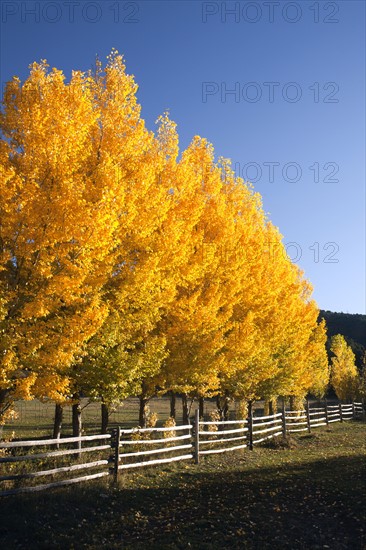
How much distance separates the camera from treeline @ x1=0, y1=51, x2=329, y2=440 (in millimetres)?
9883

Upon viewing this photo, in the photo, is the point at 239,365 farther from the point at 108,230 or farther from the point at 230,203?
the point at 108,230

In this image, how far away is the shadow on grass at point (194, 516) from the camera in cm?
743

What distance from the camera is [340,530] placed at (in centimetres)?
838

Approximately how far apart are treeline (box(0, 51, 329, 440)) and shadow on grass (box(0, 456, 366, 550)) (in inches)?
94.1

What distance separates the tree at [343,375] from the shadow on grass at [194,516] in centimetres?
3856

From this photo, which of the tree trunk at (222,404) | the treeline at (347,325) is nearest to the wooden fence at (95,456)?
the tree trunk at (222,404)

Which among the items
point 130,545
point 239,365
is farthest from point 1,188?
point 239,365

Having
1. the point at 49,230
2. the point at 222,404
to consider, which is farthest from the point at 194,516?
the point at 222,404

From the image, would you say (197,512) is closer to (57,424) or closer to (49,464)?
(49,464)

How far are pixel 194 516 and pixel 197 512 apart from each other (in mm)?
297

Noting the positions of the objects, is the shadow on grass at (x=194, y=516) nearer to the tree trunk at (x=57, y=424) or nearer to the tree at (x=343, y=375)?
the tree trunk at (x=57, y=424)

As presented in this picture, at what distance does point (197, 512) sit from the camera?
29.6 feet

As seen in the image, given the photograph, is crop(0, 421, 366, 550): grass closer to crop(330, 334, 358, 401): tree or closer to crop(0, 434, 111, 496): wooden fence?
crop(0, 434, 111, 496): wooden fence

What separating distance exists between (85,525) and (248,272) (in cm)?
1294
